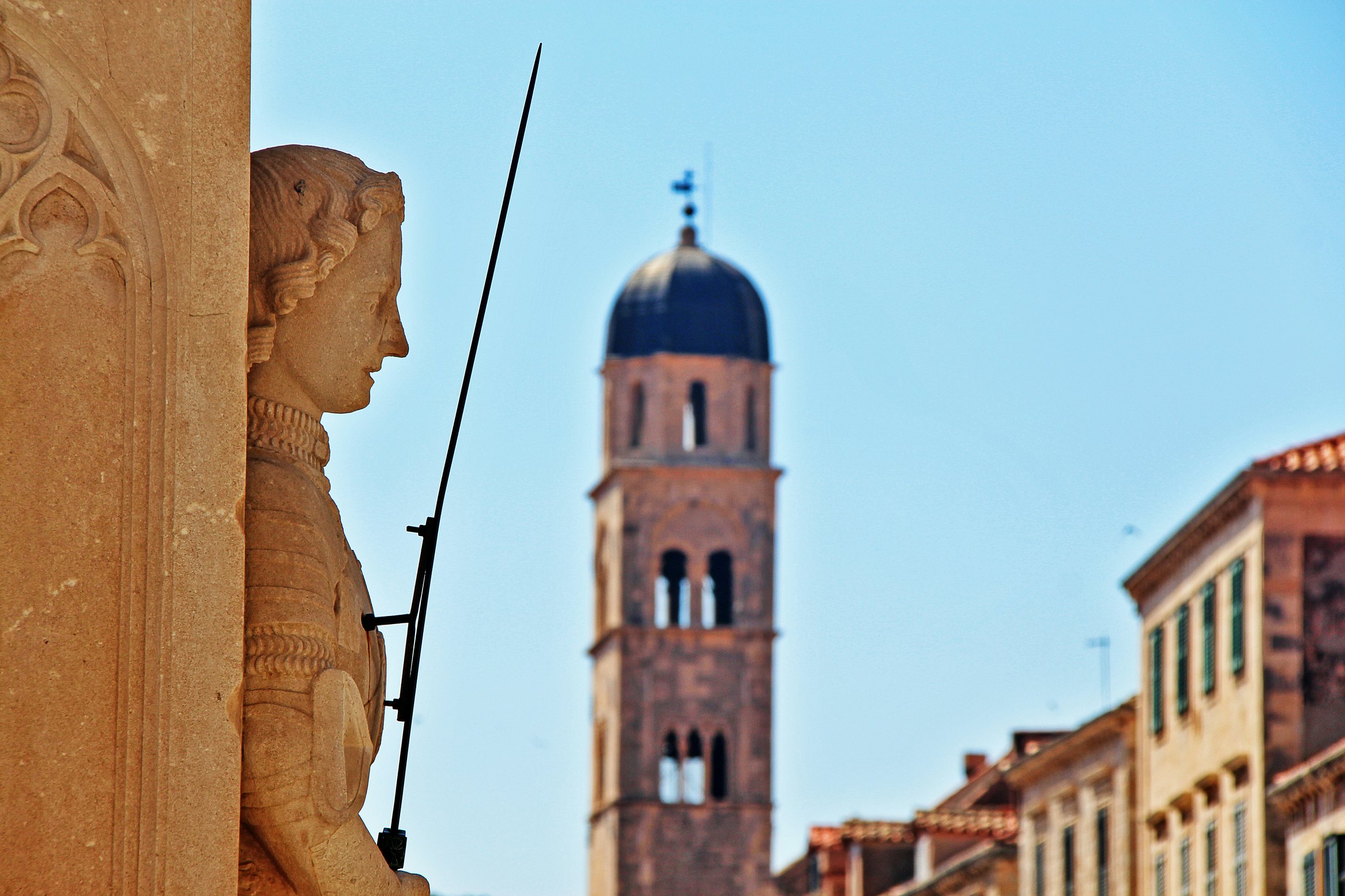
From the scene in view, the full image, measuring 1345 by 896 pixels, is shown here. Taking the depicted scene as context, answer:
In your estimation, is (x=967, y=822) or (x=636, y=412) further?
(x=636, y=412)

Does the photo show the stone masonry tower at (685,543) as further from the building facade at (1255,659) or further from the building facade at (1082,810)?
the building facade at (1255,659)

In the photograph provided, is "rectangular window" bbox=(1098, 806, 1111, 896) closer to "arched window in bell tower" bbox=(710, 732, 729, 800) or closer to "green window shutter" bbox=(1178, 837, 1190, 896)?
"green window shutter" bbox=(1178, 837, 1190, 896)

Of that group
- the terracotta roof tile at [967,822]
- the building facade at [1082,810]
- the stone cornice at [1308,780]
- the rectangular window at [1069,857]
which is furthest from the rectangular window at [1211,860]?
the terracotta roof tile at [967,822]

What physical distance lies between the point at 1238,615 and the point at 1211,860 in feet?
9.53

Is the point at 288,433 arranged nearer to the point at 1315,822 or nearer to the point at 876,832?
the point at 1315,822

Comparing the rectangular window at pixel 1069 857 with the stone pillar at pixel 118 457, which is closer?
the stone pillar at pixel 118 457

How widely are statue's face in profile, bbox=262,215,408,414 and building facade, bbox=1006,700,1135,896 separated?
3322cm

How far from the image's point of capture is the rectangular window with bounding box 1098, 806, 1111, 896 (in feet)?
127

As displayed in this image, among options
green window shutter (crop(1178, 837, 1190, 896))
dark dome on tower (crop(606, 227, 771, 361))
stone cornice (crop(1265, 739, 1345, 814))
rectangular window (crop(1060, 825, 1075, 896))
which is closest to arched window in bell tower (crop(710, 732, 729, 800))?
dark dome on tower (crop(606, 227, 771, 361))

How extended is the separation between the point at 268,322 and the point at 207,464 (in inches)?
14.9

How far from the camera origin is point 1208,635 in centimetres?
3438

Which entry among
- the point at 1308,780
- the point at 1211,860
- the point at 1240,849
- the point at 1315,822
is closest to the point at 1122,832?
the point at 1211,860

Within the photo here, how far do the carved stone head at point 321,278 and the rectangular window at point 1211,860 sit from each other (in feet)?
94.0

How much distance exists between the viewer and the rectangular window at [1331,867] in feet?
89.5
